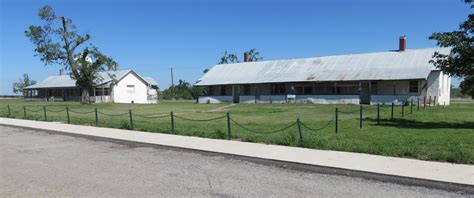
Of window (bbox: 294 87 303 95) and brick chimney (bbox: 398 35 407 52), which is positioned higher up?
brick chimney (bbox: 398 35 407 52)

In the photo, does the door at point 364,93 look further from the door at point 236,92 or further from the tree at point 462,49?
the tree at point 462,49

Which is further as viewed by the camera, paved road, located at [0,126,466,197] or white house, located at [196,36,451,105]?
white house, located at [196,36,451,105]

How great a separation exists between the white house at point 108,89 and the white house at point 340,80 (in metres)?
15.7

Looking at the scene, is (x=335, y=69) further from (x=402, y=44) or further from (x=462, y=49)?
(x=462, y=49)

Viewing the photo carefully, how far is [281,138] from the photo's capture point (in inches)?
483

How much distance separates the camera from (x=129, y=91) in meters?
63.2

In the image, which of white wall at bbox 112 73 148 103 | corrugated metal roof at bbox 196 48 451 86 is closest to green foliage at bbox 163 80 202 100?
white wall at bbox 112 73 148 103

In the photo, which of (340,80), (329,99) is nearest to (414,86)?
(340,80)

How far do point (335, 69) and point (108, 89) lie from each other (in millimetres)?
33400

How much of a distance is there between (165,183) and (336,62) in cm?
3825

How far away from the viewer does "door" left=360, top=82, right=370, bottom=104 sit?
38.6 metres

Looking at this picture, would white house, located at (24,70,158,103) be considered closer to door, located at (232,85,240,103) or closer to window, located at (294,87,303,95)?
door, located at (232,85,240,103)

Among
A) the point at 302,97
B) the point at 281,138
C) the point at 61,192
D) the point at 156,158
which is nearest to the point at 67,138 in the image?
the point at 156,158

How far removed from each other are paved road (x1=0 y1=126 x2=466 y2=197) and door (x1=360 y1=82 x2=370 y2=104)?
30.5 metres
